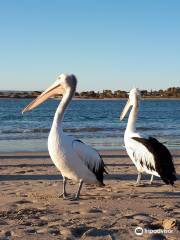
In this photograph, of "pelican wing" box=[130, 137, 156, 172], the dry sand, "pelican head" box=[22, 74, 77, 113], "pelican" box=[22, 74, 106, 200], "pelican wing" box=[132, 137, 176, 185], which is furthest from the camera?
"pelican wing" box=[130, 137, 156, 172]

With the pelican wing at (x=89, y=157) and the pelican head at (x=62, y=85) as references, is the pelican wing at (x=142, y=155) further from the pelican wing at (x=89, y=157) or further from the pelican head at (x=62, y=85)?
the pelican head at (x=62, y=85)

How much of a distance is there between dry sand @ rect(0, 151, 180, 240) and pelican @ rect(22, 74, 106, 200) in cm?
31

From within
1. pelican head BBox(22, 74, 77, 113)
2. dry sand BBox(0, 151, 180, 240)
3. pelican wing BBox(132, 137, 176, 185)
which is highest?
pelican head BBox(22, 74, 77, 113)

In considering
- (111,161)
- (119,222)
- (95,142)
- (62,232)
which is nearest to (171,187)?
(119,222)

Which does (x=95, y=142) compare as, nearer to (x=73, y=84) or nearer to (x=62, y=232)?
(x=73, y=84)

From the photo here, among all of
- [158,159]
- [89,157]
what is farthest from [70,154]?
[158,159]

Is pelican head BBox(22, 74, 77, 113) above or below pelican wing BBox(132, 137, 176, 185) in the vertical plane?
above

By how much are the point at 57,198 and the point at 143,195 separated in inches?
46.9

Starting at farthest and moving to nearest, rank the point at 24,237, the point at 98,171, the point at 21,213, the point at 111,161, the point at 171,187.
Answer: the point at 111,161 → the point at 171,187 → the point at 98,171 → the point at 21,213 → the point at 24,237

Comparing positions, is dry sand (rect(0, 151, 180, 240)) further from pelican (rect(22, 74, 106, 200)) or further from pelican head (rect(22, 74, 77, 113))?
pelican head (rect(22, 74, 77, 113))

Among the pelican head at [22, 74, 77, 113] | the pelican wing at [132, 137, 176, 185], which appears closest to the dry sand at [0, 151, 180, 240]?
the pelican wing at [132, 137, 176, 185]

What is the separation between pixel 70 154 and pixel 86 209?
0.88 meters

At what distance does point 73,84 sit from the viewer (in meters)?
6.90

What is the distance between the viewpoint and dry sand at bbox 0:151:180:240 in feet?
15.7
